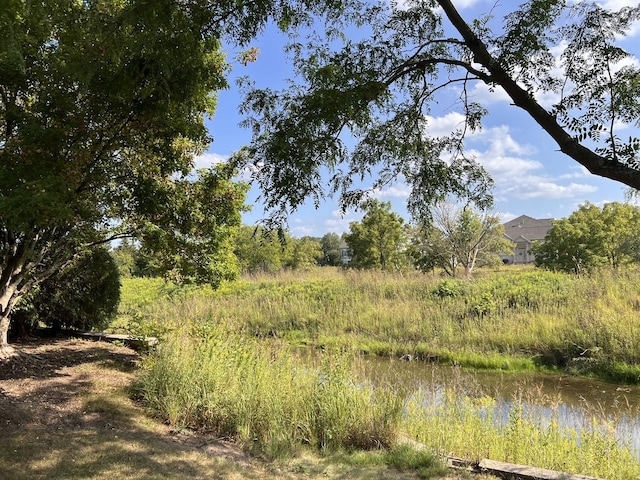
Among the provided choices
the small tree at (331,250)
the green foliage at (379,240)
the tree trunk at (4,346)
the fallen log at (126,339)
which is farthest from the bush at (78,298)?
the small tree at (331,250)

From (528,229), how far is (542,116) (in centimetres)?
5483

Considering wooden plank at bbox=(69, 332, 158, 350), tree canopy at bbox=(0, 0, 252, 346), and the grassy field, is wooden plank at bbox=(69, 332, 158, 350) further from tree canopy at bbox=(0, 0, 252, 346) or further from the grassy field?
tree canopy at bbox=(0, 0, 252, 346)

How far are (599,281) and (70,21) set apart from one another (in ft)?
45.5

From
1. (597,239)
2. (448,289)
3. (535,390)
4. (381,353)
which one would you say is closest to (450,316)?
(448,289)

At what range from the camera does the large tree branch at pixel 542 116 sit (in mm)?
3326

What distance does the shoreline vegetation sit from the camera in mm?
4652

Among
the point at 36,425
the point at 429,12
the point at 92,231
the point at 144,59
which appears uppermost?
the point at 429,12

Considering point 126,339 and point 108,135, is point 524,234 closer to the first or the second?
point 126,339

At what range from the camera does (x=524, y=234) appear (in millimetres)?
52781

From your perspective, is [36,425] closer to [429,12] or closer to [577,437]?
[577,437]

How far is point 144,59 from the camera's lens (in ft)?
13.1

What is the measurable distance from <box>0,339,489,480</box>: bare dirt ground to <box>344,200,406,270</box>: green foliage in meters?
23.9

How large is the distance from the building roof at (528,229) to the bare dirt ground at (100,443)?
50322mm

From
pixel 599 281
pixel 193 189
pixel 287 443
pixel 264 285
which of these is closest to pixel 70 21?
pixel 193 189
